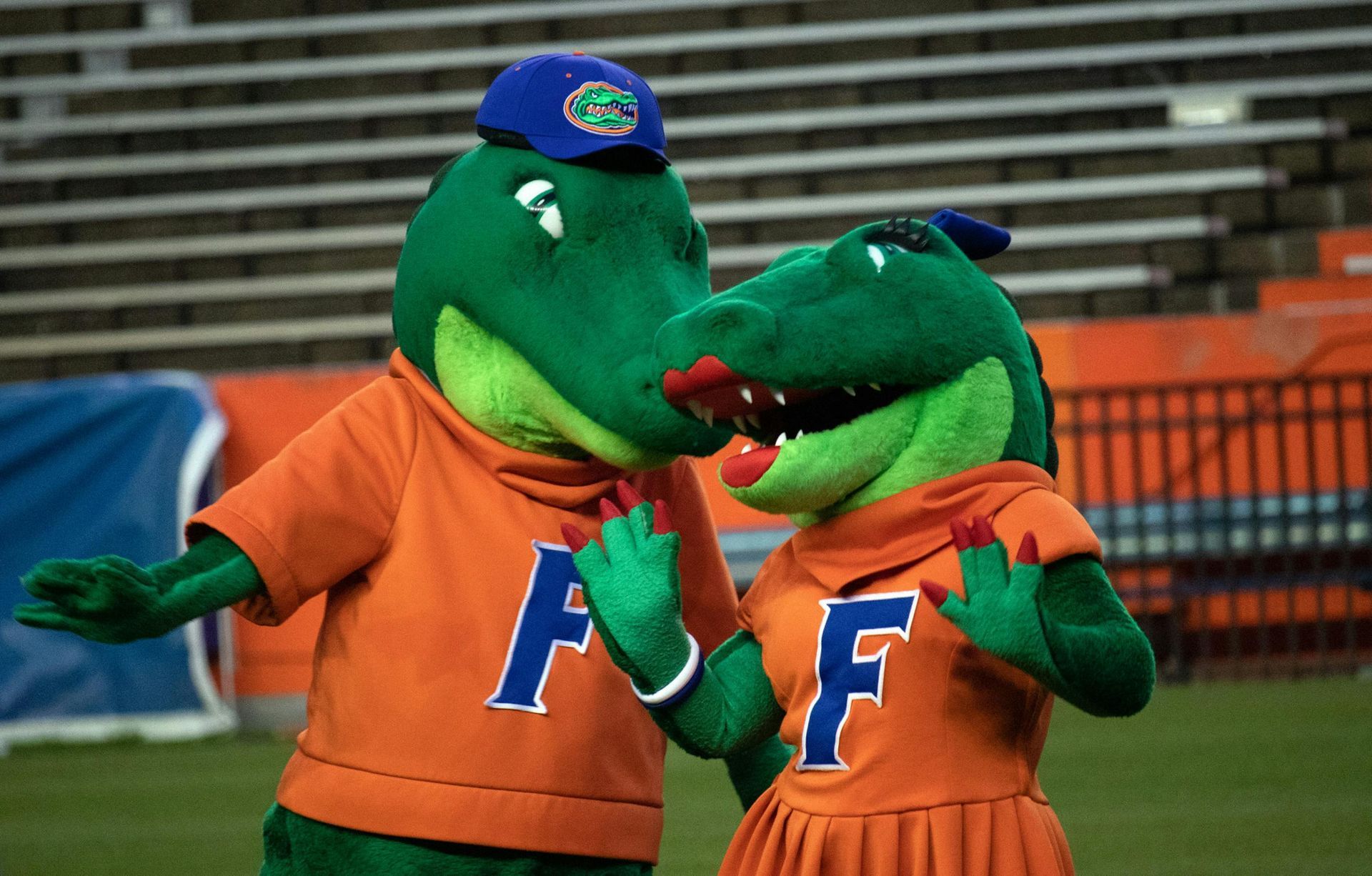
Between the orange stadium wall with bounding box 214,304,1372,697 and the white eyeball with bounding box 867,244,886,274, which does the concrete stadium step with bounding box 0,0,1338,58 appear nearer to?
the orange stadium wall with bounding box 214,304,1372,697

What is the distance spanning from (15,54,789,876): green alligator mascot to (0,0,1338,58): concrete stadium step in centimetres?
825

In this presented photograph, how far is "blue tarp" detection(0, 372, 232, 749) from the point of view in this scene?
225 inches

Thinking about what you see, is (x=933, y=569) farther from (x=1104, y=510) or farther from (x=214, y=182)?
(x=214, y=182)

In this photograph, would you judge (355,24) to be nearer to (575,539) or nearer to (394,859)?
(394,859)

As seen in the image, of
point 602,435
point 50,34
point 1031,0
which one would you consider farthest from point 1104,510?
point 50,34

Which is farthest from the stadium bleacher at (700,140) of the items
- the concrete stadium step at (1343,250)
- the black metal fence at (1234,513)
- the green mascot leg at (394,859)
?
the green mascot leg at (394,859)

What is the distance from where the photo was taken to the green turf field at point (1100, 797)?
360cm

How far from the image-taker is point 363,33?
1011 cm

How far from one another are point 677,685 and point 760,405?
0.97 ft

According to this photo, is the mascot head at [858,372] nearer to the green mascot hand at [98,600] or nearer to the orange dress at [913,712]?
the orange dress at [913,712]

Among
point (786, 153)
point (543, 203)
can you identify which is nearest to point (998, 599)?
point (543, 203)

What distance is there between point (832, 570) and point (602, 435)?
14.0 inches

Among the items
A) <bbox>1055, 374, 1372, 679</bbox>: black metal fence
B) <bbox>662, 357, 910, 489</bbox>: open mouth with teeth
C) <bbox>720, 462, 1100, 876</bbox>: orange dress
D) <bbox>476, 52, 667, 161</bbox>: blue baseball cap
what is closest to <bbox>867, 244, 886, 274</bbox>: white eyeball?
<bbox>662, 357, 910, 489</bbox>: open mouth with teeth

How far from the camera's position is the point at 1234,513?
263 inches
